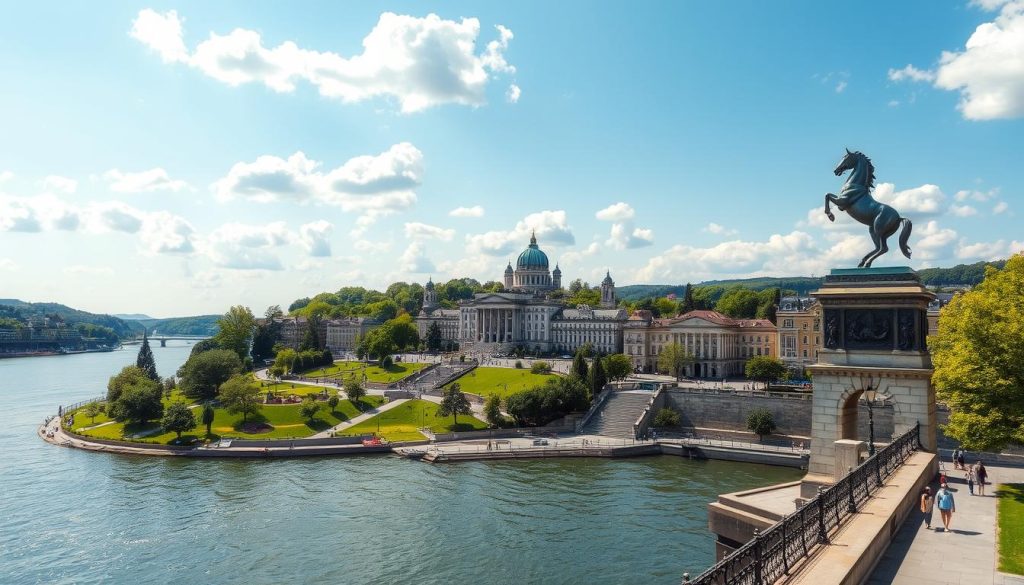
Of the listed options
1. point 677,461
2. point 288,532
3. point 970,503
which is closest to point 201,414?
point 288,532

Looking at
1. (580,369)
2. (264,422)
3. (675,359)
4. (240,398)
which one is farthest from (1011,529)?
(675,359)

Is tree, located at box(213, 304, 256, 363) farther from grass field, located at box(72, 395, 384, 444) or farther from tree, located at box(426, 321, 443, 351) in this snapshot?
grass field, located at box(72, 395, 384, 444)

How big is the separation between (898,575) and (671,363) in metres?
75.9

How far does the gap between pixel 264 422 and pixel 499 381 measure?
3001 centimetres

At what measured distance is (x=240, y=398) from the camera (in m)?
69.8

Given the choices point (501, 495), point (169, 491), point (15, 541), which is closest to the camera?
point (15, 541)

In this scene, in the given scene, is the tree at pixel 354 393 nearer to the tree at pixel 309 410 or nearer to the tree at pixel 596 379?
the tree at pixel 309 410

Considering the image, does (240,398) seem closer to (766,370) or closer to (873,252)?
(766,370)

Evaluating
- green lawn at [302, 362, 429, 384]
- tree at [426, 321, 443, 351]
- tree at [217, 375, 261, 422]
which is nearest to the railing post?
tree at [217, 375, 261, 422]

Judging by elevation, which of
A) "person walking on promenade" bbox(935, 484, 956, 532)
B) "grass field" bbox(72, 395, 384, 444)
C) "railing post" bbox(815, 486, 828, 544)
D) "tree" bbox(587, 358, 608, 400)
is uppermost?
"railing post" bbox(815, 486, 828, 544)

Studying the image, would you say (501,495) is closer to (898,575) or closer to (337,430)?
(337,430)

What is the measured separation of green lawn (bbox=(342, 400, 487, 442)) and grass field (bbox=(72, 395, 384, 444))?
3.44 m

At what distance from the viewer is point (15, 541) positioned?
3622 centimetres

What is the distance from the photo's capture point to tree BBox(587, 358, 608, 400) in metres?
72.6
